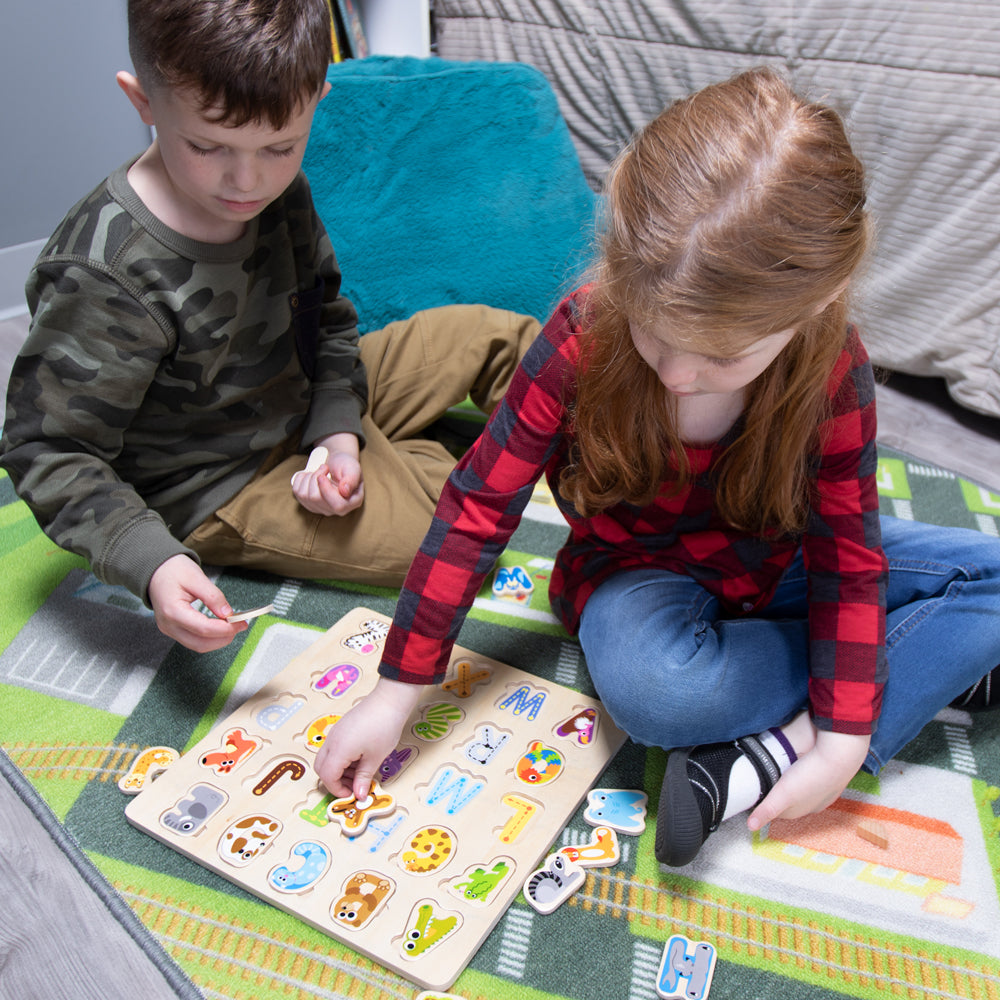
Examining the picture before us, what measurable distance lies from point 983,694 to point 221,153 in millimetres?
838

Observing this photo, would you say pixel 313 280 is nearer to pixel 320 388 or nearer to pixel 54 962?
pixel 320 388

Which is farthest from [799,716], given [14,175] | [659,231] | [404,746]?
[14,175]

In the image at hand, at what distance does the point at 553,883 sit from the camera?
27.8 inches

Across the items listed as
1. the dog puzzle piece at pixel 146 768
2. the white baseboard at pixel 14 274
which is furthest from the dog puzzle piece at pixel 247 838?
the white baseboard at pixel 14 274

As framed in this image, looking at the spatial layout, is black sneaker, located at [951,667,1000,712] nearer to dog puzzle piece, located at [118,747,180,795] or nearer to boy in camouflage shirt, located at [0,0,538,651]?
boy in camouflage shirt, located at [0,0,538,651]

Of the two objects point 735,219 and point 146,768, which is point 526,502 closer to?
point 735,219

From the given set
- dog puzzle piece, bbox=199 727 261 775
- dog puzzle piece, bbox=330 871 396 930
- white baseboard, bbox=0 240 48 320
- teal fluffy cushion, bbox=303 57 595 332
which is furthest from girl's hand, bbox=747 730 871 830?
white baseboard, bbox=0 240 48 320

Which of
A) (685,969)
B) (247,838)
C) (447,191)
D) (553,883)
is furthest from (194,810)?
(447,191)

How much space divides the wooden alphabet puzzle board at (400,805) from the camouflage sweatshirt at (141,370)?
0.19m

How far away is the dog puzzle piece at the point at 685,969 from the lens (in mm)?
645

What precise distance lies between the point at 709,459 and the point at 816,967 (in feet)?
1.31

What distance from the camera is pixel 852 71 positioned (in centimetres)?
127

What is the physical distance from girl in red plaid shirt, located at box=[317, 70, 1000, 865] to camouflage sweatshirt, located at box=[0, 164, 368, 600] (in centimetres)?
31

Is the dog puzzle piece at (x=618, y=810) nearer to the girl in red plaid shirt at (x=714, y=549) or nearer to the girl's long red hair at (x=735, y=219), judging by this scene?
the girl in red plaid shirt at (x=714, y=549)
